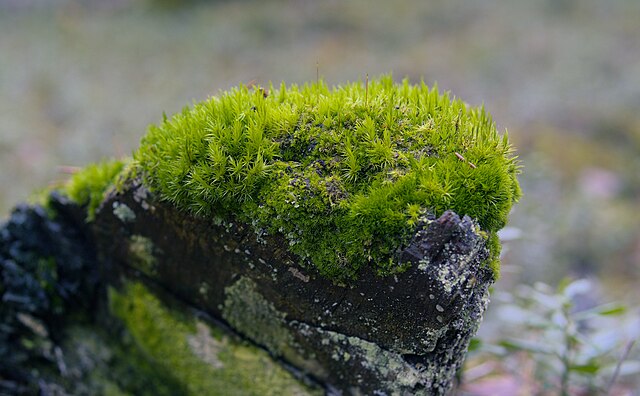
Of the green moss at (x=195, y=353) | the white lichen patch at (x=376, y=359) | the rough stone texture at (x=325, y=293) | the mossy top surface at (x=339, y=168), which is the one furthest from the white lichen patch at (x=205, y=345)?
the mossy top surface at (x=339, y=168)

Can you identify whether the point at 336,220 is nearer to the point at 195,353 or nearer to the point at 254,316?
the point at 254,316

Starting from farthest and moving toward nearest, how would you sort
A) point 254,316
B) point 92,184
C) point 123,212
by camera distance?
1. point 92,184
2. point 123,212
3. point 254,316

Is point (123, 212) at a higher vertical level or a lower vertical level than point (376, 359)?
higher

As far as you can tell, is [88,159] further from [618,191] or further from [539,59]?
[539,59]

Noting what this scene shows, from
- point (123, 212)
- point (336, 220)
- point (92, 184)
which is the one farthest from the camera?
point (92, 184)

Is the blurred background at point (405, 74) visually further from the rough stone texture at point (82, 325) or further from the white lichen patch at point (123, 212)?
the white lichen patch at point (123, 212)

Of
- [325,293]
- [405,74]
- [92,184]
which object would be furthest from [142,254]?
[405,74]
